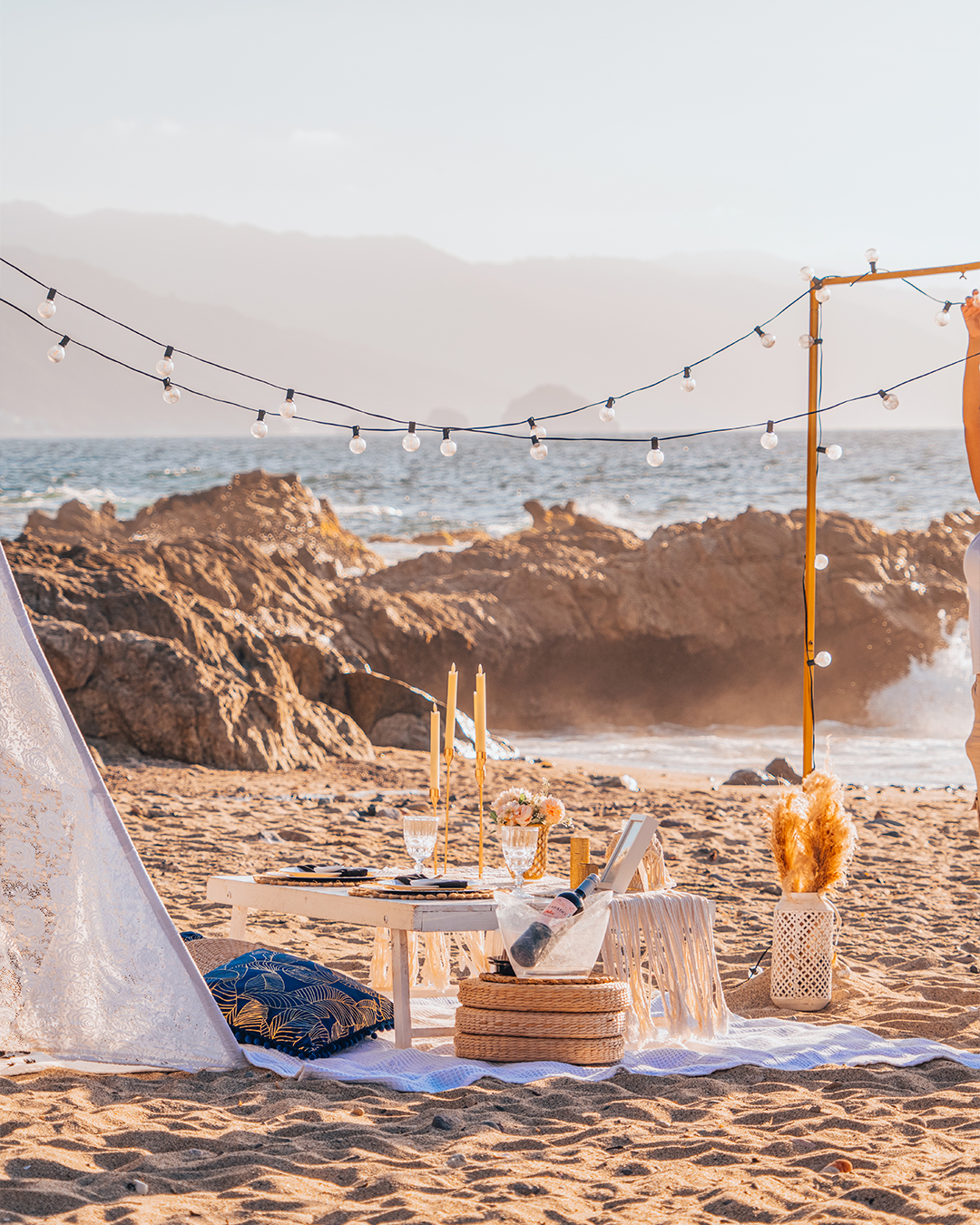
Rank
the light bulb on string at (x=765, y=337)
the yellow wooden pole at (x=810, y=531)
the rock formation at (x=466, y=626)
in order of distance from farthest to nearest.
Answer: the rock formation at (x=466, y=626) < the light bulb on string at (x=765, y=337) < the yellow wooden pole at (x=810, y=531)

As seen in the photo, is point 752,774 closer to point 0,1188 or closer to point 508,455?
point 0,1188

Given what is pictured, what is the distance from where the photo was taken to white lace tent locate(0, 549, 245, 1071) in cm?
330

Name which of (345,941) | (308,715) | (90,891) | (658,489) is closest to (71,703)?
(308,715)

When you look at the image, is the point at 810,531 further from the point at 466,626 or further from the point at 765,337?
the point at 466,626

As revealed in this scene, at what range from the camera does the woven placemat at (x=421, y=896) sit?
3689 millimetres

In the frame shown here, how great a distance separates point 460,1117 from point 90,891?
3.52ft

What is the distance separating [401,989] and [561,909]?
1.80 ft

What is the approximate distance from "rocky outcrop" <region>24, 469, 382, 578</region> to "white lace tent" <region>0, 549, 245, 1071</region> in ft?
52.9

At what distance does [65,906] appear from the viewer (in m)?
3.32

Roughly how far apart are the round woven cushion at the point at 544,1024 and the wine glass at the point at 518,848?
0.38m

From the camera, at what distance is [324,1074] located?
350 centimetres

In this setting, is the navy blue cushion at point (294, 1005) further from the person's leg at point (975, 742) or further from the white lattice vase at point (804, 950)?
the person's leg at point (975, 742)

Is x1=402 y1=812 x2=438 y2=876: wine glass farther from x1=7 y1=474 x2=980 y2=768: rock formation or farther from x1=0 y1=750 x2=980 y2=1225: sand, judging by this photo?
x1=7 y1=474 x2=980 y2=768: rock formation

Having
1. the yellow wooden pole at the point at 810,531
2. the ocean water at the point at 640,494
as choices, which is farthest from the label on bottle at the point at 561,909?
the ocean water at the point at 640,494
